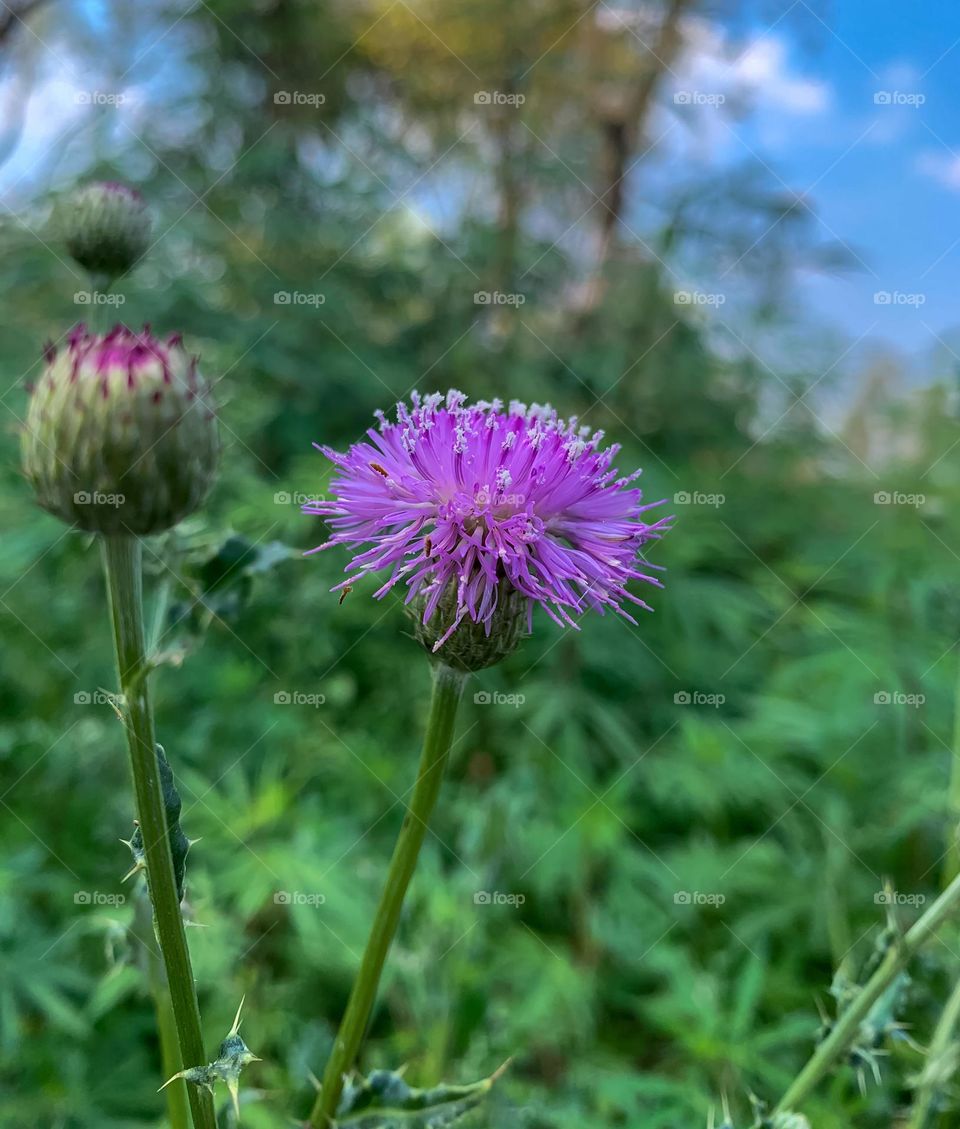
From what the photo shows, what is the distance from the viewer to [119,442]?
4.25 ft

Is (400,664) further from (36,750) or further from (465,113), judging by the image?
(465,113)

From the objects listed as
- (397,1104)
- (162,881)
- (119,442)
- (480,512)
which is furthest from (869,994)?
(119,442)

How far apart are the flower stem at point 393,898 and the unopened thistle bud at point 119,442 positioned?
0.50 metres

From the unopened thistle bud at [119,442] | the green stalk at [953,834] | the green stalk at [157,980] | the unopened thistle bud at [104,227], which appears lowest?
the green stalk at [157,980]

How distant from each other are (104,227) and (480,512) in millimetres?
1644

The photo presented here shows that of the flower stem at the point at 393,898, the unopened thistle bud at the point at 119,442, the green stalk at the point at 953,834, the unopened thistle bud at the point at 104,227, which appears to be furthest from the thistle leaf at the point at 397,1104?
the unopened thistle bud at the point at 104,227

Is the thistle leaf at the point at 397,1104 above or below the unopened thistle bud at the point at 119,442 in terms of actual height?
below

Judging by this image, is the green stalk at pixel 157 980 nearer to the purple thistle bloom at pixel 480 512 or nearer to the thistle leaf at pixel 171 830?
the thistle leaf at pixel 171 830

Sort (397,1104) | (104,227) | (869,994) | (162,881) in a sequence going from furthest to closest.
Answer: (104,227)
(869,994)
(397,1104)
(162,881)

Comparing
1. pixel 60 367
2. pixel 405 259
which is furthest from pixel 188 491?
pixel 405 259

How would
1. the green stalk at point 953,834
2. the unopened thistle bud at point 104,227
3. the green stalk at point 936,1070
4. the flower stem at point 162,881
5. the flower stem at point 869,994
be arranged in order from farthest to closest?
the unopened thistle bud at point 104,227 → the green stalk at point 953,834 → the green stalk at point 936,1070 → the flower stem at point 869,994 → the flower stem at point 162,881

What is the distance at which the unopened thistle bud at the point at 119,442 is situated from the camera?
4.21ft

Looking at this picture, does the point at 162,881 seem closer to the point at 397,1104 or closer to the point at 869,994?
the point at 397,1104

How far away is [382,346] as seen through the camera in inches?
216
